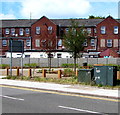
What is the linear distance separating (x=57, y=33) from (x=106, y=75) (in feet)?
157

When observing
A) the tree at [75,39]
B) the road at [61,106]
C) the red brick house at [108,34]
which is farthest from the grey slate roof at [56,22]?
the road at [61,106]

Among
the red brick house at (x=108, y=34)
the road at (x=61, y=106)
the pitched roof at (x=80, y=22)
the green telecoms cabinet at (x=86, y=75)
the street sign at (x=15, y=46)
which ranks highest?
the pitched roof at (x=80, y=22)

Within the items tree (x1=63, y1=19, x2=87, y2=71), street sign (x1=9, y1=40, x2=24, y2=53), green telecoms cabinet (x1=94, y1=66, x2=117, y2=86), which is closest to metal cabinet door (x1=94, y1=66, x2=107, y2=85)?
green telecoms cabinet (x1=94, y1=66, x2=117, y2=86)

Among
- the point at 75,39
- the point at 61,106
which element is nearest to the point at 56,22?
the point at 75,39

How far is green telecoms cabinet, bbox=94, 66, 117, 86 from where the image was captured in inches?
711

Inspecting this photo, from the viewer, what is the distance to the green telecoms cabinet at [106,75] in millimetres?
18062

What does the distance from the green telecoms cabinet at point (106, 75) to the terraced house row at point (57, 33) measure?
4174 centimetres

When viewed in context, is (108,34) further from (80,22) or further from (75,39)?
(75,39)

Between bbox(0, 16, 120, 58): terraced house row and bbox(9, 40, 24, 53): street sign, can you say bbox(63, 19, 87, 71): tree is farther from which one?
bbox(0, 16, 120, 58): terraced house row

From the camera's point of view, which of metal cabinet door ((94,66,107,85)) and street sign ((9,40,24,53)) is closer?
metal cabinet door ((94,66,107,85))

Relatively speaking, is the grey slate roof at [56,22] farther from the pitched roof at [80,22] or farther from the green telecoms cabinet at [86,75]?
the green telecoms cabinet at [86,75]

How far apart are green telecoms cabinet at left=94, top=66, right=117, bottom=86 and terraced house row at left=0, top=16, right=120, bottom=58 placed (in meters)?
41.7

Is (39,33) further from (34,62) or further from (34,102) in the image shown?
(34,102)

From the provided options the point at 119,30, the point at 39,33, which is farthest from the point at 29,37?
the point at 119,30
